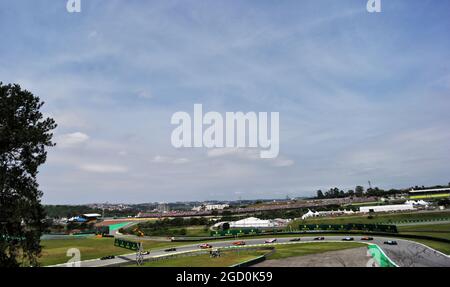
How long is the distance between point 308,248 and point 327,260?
15742 millimetres

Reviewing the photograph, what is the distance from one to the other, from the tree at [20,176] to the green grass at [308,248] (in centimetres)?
4170

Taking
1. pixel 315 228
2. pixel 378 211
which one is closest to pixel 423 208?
pixel 378 211

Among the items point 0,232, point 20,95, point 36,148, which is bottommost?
point 0,232

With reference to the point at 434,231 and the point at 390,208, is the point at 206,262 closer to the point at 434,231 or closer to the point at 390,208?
the point at 434,231

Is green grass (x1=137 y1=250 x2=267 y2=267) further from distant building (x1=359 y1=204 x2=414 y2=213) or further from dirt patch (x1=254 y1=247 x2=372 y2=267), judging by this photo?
distant building (x1=359 y1=204 x2=414 y2=213)

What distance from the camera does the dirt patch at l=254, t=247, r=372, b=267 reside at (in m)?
46.8

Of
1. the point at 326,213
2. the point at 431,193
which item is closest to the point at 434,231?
the point at 326,213

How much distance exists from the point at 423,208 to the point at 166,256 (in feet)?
387

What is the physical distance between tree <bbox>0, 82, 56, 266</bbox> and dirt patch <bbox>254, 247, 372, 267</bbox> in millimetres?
34097

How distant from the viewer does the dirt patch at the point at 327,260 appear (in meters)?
46.8

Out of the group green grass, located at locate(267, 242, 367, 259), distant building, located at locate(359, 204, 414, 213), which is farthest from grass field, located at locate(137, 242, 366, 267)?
distant building, located at locate(359, 204, 414, 213)

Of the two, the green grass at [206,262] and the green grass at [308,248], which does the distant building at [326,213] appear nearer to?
the green grass at [308,248]
